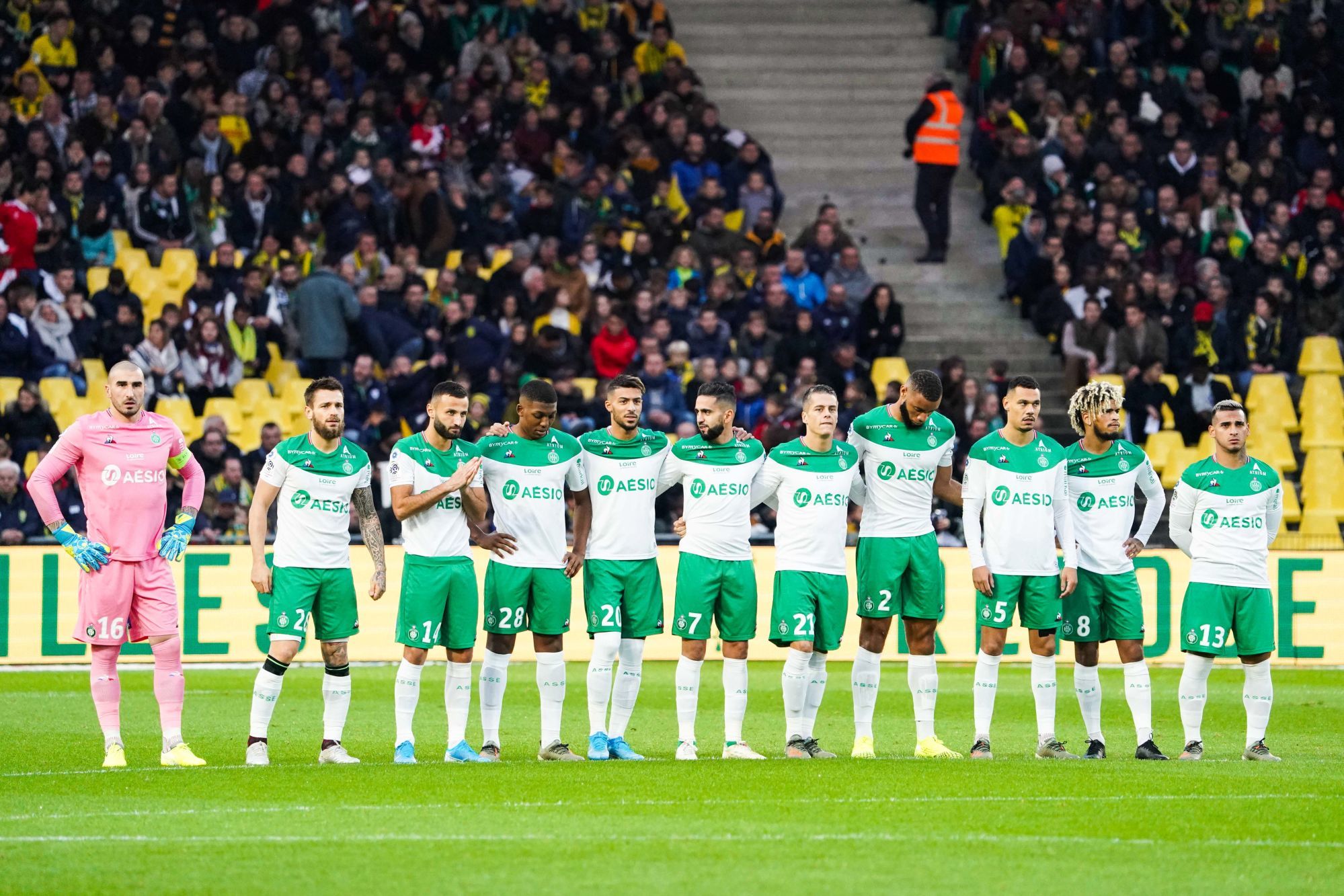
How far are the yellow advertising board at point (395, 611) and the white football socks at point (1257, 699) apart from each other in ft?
23.4

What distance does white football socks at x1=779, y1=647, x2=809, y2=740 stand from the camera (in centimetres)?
1312

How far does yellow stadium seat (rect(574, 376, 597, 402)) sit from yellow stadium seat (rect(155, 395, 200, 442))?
4594 millimetres

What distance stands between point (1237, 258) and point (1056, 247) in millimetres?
2653

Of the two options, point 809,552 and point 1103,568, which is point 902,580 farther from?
point 1103,568

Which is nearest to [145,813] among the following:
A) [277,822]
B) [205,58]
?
[277,822]

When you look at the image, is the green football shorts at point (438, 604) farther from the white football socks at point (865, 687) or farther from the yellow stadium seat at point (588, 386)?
the yellow stadium seat at point (588, 386)

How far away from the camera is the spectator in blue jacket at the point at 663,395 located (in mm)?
23375

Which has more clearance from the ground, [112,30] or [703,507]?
[112,30]

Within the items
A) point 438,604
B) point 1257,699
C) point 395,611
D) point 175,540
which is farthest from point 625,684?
point 395,611

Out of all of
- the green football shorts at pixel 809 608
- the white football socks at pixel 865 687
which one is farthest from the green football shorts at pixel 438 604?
the white football socks at pixel 865 687

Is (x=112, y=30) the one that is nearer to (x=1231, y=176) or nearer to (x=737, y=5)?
(x=737, y=5)

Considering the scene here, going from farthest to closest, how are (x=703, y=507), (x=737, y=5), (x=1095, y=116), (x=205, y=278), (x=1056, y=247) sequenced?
(x=737, y=5) < (x=1095, y=116) < (x=1056, y=247) < (x=205, y=278) < (x=703, y=507)

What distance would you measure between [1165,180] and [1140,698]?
16.5 m

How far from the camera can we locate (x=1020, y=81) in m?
29.6
